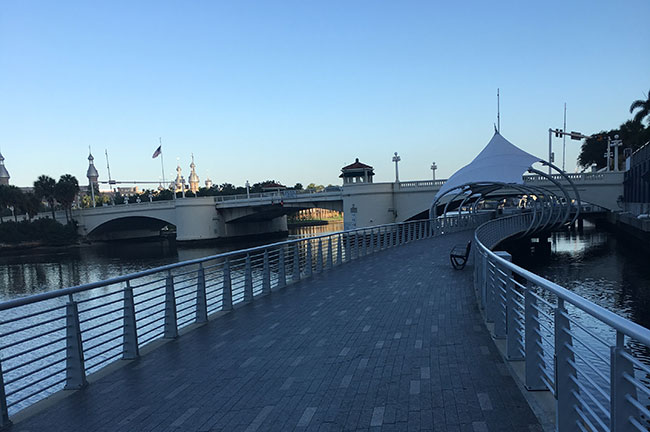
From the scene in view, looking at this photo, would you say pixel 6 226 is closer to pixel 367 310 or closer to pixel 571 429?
pixel 367 310

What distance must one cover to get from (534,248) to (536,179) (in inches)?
302

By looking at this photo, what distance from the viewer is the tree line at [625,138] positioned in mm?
46406

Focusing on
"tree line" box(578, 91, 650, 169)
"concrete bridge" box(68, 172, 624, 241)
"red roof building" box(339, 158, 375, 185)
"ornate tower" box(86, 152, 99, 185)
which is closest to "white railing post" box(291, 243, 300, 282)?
"concrete bridge" box(68, 172, 624, 241)

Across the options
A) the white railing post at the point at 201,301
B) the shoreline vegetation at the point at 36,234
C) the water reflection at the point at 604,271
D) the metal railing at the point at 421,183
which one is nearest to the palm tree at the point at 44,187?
the shoreline vegetation at the point at 36,234

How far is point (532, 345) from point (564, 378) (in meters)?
0.89

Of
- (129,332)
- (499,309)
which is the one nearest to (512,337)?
(499,309)

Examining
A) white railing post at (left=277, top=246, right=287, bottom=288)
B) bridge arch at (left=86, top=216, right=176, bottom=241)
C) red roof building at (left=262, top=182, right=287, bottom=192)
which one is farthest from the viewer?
red roof building at (left=262, top=182, right=287, bottom=192)

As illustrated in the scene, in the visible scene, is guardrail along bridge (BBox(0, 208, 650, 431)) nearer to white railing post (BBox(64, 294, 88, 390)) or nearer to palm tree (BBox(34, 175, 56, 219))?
white railing post (BBox(64, 294, 88, 390))

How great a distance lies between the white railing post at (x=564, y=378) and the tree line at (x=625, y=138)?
174ft

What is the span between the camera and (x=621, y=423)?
2148 millimetres

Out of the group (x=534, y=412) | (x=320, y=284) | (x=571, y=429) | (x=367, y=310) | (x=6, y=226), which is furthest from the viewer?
(x=6, y=226)

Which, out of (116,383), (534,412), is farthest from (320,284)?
(534,412)

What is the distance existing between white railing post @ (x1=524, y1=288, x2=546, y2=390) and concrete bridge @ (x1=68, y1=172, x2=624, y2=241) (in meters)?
37.4

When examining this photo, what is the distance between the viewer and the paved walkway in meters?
3.75
